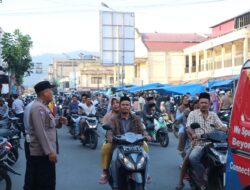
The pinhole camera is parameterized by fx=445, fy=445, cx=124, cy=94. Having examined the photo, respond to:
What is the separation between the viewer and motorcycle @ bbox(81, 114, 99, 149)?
13180 mm

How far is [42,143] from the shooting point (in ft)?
17.8

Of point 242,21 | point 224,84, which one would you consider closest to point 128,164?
point 224,84

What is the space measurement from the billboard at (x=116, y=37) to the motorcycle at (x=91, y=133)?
1919 centimetres

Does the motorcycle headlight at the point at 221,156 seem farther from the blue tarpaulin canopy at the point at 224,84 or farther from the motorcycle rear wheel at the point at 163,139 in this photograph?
the blue tarpaulin canopy at the point at 224,84

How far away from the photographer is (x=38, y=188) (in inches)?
222

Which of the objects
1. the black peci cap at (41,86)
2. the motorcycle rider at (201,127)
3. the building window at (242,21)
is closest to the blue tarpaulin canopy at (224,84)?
the building window at (242,21)

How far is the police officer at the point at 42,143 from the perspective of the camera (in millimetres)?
5434

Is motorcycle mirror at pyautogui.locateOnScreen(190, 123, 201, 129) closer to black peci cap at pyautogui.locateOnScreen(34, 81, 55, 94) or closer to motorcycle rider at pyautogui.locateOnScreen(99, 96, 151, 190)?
motorcycle rider at pyautogui.locateOnScreen(99, 96, 151, 190)

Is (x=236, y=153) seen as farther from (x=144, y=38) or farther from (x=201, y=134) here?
(x=144, y=38)

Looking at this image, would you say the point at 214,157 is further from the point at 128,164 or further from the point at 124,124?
the point at 124,124

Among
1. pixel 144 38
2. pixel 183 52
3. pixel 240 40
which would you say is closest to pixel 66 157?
pixel 240 40

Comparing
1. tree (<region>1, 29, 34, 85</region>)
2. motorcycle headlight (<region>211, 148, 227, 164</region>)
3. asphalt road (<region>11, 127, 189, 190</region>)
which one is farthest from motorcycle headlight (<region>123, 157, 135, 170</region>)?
tree (<region>1, 29, 34, 85</region>)

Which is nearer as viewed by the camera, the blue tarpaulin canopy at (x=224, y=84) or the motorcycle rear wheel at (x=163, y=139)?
the motorcycle rear wheel at (x=163, y=139)

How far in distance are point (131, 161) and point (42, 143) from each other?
49.6 inches
